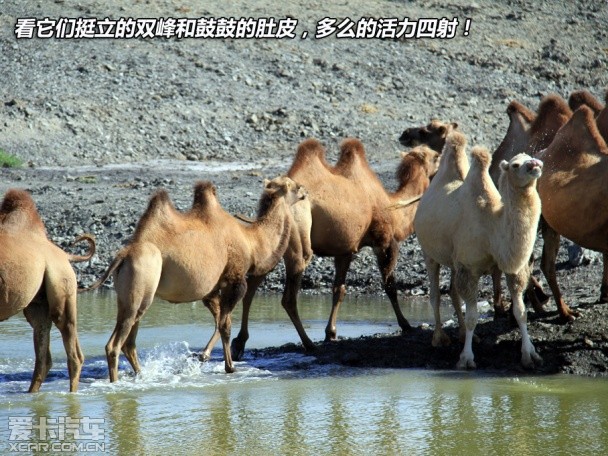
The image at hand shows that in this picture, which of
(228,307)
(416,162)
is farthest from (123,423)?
(416,162)

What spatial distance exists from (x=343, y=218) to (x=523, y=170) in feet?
9.33

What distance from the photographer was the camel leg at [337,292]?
11.5m

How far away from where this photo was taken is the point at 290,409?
8.44m

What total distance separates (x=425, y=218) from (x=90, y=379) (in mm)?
3084

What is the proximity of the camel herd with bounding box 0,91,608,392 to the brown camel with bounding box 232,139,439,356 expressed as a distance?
0.01 metres

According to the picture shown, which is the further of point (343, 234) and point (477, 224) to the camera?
point (343, 234)

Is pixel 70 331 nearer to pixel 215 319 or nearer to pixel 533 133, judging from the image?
pixel 215 319

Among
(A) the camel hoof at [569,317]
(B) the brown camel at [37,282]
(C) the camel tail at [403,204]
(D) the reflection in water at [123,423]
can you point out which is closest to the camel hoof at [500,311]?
(A) the camel hoof at [569,317]

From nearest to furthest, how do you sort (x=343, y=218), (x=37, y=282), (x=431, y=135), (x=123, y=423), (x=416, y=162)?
(x=123, y=423) → (x=37, y=282) → (x=343, y=218) → (x=416, y=162) → (x=431, y=135)

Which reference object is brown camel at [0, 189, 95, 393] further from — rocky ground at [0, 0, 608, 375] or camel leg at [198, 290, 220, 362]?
rocky ground at [0, 0, 608, 375]

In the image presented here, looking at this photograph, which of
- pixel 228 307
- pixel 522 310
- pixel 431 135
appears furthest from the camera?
pixel 431 135

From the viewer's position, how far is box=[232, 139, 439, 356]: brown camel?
37.3ft

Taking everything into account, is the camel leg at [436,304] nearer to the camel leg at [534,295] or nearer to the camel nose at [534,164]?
the camel leg at [534,295]

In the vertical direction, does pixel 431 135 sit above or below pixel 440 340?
above
